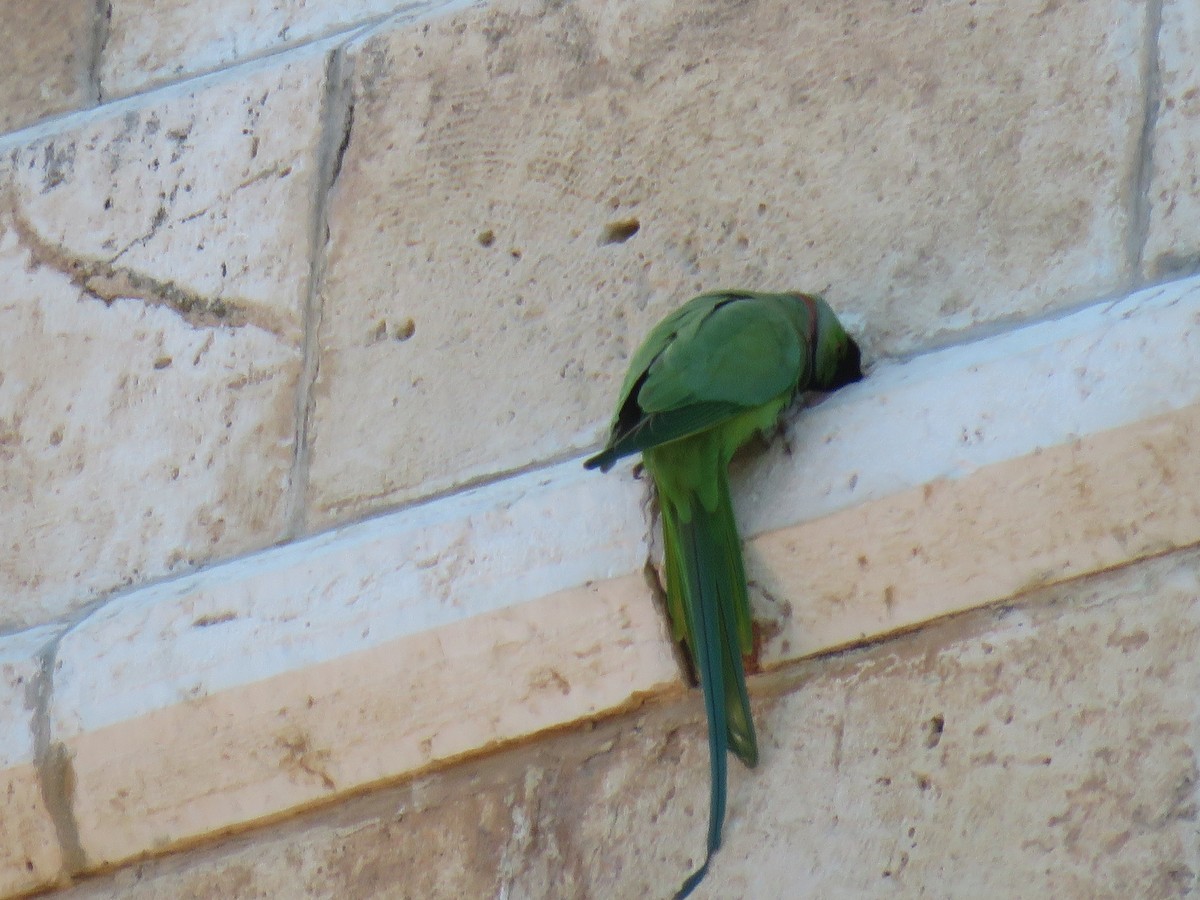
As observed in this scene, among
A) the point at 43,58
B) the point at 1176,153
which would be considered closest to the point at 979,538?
the point at 1176,153

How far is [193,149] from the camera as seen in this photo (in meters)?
2.69

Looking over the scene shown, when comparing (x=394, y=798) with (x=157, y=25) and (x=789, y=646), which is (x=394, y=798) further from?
(x=157, y=25)

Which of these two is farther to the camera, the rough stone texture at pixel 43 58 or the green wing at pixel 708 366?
the rough stone texture at pixel 43 58

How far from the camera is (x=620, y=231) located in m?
2.41

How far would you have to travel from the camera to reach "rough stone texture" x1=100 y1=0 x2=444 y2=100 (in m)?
2.76

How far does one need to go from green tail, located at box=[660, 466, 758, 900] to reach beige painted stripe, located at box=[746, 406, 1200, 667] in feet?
0.24

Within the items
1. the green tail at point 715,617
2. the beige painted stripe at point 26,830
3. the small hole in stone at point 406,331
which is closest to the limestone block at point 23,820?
the beige painted stripe at point 26,830

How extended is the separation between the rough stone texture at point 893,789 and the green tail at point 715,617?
77 millimetres

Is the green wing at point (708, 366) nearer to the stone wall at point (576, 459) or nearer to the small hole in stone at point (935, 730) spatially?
the stone wall at point (576, 459)

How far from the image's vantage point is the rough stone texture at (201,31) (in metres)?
2.76

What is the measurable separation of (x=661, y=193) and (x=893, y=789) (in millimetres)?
1007

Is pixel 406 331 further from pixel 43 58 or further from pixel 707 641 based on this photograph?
pixel 43 58

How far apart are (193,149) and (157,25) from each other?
368 mm

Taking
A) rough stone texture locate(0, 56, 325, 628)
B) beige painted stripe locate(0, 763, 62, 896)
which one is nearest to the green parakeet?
rough stone texture locate(0, 56, 325, 628)
